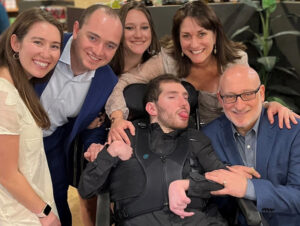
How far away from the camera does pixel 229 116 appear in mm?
1959

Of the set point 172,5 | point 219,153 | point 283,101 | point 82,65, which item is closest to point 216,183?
point 219,153

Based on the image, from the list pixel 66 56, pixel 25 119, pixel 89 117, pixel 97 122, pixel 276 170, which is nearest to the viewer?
pixel 25 119

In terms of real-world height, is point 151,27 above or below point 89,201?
above

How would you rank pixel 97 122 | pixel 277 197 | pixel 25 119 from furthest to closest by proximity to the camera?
pixel 97 122 → pixel 277 197 → pixel 25 119

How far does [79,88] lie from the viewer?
218cm

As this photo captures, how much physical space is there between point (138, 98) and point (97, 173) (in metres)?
0.64

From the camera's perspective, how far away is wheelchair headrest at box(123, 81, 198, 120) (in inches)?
89.6

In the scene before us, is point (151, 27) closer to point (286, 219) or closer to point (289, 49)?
point (286, 219)

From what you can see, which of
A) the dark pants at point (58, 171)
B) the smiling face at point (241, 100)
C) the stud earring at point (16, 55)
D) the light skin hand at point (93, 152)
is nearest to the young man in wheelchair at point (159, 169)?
the light skin hand at point (93, 152)

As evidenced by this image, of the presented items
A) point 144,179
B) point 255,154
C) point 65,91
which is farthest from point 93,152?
point 255,154

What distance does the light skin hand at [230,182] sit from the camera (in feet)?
5.68

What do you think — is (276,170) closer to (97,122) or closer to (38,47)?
(97,122)

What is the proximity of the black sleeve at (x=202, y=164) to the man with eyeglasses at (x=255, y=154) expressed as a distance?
0.03 meters

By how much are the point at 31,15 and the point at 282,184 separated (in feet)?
4.89
